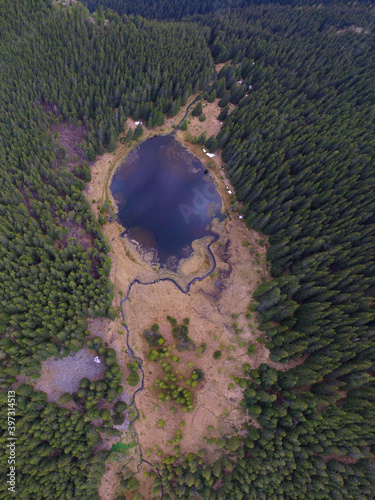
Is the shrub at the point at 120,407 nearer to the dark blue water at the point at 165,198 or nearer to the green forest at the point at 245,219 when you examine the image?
the green forest at the point at 245,219

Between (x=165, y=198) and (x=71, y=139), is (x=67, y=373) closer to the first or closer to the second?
(x=165, y=198)

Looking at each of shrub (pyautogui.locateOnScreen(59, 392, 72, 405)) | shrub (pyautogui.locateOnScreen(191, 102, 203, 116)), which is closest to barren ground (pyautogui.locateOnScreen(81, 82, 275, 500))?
shrub (pyautogui.locateOnScreen(59, 392, 72, 405))

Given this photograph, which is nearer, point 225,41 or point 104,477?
point 104,477

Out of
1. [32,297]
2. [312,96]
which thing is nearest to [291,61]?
[312,96]

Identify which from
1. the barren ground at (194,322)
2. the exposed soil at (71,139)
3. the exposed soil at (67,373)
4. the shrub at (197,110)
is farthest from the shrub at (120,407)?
the shrub at (197,110)

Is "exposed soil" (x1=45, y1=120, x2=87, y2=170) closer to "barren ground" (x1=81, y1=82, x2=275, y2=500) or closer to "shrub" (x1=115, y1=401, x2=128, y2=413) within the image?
"barren ground" (x1=81, y1=82, x2=275, y2=500)

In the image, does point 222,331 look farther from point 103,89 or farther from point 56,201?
point 103,89

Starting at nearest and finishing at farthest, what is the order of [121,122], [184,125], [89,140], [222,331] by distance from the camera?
[222,331], [89,140], [121,122], [184,125]
